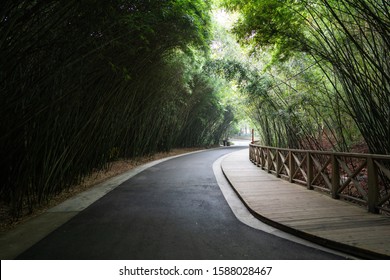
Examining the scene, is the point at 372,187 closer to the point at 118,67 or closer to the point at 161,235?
the point at 161,235

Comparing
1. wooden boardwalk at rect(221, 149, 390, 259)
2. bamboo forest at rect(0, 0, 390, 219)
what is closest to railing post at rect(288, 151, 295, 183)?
wooden boardwalk at rect(221, 149, 390, 259)

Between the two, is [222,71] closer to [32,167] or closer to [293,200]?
[293,200]

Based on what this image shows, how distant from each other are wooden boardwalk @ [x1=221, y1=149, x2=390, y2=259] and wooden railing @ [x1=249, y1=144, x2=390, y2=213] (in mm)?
155

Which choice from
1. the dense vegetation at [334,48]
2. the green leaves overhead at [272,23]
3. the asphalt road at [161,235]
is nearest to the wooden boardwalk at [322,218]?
the asphalt road at [161,235]

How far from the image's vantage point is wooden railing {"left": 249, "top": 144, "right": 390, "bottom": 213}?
2.88 meters

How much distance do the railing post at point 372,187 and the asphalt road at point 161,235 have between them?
1348 mm

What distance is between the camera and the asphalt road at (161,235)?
198 cm

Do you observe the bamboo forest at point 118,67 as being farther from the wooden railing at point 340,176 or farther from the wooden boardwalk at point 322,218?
the wooden boardwalk at point 322,218

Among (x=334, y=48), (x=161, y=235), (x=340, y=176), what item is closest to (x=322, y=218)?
(x=161, y=235)

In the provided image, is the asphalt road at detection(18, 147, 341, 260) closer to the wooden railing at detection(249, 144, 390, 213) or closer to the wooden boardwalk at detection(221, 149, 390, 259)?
the wooden boardwalk at detection(221, 149, 390, 259)

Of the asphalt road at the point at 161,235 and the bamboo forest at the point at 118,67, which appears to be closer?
the asphalt road at the point at 161,235

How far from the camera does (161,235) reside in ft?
7.76
